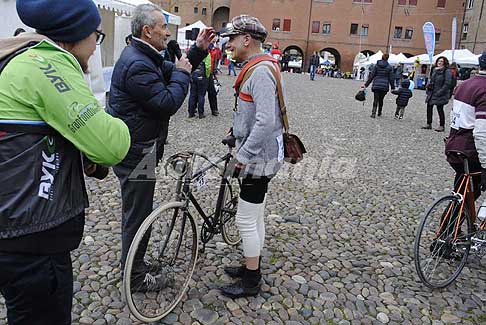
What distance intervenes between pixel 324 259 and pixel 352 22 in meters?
56.0

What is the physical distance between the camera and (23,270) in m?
1.55

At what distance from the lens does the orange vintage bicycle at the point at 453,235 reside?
359cm

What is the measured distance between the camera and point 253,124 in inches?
113

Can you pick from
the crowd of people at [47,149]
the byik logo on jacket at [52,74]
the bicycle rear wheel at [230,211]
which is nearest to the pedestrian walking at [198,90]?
the bicycle rear wheel at [230,211]

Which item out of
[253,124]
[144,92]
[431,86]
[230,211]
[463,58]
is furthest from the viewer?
[463,58]

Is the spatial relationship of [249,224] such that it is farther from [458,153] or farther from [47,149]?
[458,153]

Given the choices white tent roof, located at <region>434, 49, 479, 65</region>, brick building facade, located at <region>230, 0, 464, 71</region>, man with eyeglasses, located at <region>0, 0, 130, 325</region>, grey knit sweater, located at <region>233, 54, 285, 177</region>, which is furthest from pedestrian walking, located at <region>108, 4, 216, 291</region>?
brick building facade, located at <region>230, 0, 464, 71</region>

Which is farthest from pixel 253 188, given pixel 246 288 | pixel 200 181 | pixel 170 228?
pixel 246 288

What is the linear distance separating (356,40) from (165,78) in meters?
56.3

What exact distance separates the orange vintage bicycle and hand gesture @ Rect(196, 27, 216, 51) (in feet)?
7.12

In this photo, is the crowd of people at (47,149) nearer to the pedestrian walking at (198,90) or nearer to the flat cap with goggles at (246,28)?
the flat cap with goggles at (246,28)

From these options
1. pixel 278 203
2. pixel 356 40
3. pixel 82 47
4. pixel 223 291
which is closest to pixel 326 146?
pixel 278 203

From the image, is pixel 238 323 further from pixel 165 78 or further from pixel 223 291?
pixel 165 78

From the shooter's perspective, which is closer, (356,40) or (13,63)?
(13,63)
